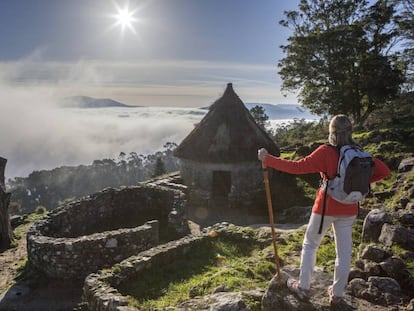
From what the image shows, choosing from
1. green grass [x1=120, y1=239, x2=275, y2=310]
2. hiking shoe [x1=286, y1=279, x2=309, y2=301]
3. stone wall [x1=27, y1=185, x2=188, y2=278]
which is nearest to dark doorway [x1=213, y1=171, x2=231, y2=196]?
stone wall [x1=27, y1=185, x2=188, y2=278]

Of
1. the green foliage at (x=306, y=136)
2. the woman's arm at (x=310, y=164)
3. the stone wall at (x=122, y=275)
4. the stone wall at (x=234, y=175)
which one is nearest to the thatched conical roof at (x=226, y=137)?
the stone wall at (x=234, y=175)

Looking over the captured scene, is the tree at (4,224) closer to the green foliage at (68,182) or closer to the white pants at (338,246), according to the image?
the white pants at (338,246)

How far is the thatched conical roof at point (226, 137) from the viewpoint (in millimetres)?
18109

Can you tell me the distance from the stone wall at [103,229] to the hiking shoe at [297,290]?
6527 millimetres

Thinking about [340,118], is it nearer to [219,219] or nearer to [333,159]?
[333,159]

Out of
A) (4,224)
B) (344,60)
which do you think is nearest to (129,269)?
(4,224)

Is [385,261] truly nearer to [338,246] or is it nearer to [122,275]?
[338,246]

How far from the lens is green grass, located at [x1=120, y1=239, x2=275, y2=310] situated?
21.6 ft

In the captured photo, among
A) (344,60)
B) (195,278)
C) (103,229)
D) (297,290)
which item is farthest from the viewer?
(344,60)

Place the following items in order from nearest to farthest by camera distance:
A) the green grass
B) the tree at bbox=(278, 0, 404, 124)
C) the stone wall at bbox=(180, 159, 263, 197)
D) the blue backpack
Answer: the blue backpack → the green grass → the stone wall at bbox=(180, 159, 263, 197) → the tree at bbox=(278, 0, 404, 124)

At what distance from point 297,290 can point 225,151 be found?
13.2 m

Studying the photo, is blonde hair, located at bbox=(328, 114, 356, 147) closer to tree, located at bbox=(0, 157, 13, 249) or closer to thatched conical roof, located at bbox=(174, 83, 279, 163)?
thatched conical roof, located at bbox=(174, 83, 279, 163)

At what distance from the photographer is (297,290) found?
5055mm

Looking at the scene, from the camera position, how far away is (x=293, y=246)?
8641 millimetres
